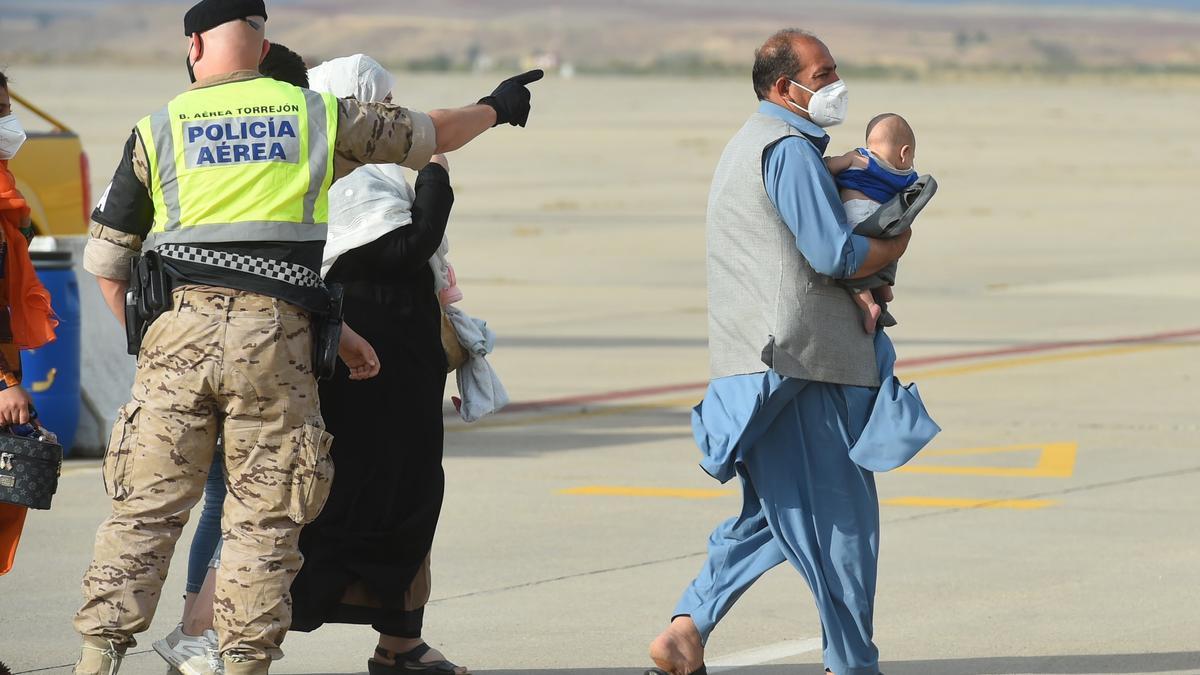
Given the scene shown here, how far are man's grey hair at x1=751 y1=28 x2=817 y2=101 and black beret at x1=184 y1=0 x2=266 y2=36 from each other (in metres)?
1.35

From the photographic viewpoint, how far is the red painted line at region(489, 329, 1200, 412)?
12.1m

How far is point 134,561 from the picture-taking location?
5160 mm

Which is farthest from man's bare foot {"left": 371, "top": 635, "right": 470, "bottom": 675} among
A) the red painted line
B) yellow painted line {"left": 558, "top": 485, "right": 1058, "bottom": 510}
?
the red painted line

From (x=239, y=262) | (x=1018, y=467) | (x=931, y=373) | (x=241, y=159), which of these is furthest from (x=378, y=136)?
(x=931, y=373)

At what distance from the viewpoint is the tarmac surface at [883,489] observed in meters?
6.62

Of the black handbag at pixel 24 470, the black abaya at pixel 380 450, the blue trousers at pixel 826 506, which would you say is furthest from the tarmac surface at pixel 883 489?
the black handbag at pixel 24 470

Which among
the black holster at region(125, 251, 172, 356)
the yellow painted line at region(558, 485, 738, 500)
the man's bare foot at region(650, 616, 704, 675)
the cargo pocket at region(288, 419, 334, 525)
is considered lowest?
the yellow painted line at region(558, 485, 738, 500)

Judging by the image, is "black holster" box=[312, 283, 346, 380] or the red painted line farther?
the red painted line

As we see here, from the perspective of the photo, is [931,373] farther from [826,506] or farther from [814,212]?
[814,212]

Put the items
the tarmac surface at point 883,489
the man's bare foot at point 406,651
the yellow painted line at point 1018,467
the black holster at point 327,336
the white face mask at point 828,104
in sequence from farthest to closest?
1. the yellow painted line at point 1018,467
2. the tarmac surface at point 883,489
3. the man's bare foot at point 406,651
4. the white face mask at point 828,104
5. the black holster at point 327,336

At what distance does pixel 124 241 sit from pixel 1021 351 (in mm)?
9797

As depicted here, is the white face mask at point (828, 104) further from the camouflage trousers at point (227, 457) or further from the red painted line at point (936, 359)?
the red painted line at point (936, 359)

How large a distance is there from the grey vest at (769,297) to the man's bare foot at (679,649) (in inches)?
28.1

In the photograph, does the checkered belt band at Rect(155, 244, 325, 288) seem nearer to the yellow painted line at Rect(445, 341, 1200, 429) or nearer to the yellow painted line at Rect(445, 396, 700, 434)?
the yellow painted line at Rect(445, 341, 1200, 429)
